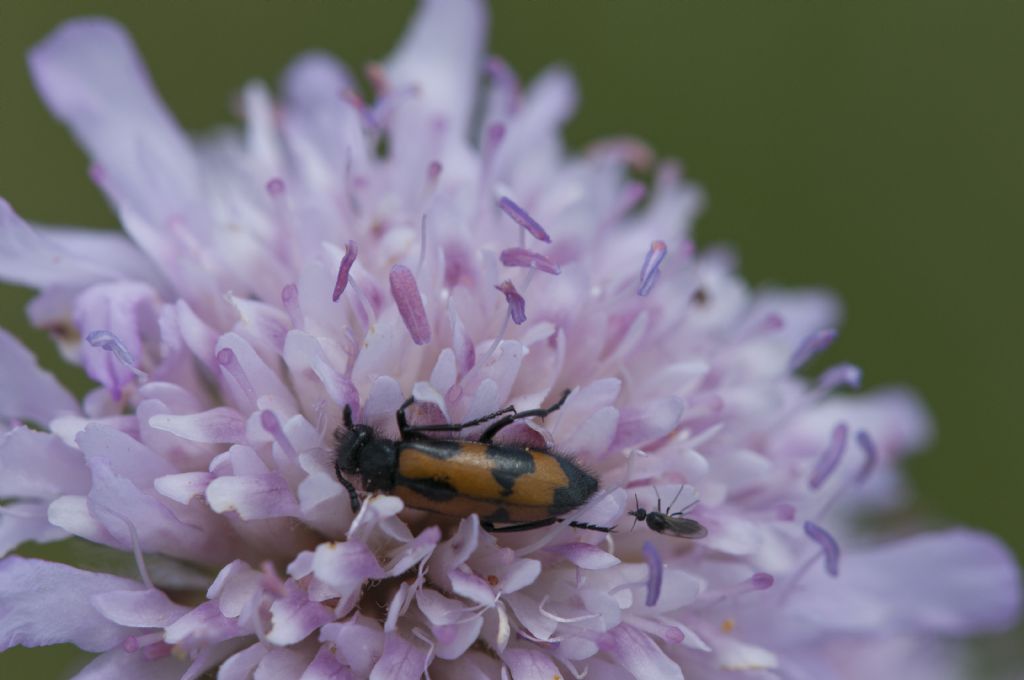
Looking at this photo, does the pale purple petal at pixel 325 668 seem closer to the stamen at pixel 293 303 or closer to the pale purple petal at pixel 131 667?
the pale purple petal at pixel 131 667

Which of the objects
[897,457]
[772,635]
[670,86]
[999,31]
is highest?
[999,31]

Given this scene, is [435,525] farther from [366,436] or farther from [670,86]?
[670,86]

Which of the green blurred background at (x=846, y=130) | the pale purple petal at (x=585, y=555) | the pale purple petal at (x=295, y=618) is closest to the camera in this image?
the pale purple petal at (x=295, y=618)

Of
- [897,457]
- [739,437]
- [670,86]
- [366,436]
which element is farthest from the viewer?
[670,86]

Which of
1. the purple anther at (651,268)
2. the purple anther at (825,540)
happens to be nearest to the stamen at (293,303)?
the purple anther at (651,268)

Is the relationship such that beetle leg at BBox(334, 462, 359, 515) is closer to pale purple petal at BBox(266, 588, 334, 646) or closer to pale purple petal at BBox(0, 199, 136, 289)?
pale purple petal at BBox(266, 588, 334, 646)

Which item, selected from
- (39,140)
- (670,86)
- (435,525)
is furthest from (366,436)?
(670,86)

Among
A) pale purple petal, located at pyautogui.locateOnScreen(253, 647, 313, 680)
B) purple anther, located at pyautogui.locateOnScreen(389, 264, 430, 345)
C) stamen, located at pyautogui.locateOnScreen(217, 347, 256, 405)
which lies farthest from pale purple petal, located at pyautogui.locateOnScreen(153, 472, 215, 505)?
purple anther, located at pyautogui.locateOnScreen(389, 264, 430, 345)
